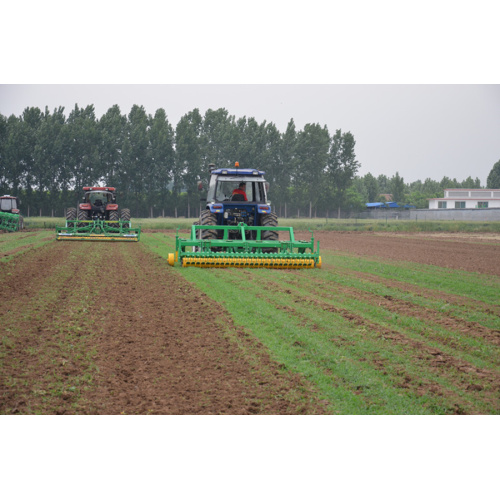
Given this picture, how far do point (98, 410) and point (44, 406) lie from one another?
450 mm

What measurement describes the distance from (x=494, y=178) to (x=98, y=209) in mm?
79473

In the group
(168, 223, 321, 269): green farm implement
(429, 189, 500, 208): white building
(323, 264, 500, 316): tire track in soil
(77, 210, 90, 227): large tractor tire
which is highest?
(429, 189, 500, 208): white building

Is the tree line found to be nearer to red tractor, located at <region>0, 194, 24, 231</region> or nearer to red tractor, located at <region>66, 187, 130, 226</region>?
red tractor, located at <region>0, 194, 24, 231</region>

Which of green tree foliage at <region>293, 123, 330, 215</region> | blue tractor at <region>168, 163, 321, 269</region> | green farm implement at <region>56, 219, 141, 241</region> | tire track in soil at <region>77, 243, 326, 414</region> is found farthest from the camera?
green tree foliage at <region>293, 123, 330, 215</region>

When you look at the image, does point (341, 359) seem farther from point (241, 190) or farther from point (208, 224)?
point (241, 190)

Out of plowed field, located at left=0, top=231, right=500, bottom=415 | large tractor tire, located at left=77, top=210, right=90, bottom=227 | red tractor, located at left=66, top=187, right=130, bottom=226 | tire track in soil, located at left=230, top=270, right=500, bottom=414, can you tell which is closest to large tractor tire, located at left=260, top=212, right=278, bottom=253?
plowed field, located at left=0, top=231, right=500, bottom=415

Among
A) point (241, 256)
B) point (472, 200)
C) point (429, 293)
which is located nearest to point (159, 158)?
point (472, 200)

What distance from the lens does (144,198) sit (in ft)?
188

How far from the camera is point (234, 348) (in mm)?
5840

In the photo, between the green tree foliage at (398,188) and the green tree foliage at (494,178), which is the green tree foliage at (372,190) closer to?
the green tree foliage at (398,188)

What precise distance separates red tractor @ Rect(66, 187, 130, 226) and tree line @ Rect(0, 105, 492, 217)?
2834 centimetres

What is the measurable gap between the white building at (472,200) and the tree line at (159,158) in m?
16.4

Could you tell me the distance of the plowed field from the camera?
4.45m

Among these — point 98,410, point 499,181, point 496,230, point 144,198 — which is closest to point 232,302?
point 98,410
